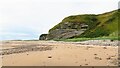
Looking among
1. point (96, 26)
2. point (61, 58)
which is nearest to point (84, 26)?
point (96, 26)

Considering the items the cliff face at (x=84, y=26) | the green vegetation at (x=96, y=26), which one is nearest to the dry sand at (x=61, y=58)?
the green vegetation at (x=96, y=26)

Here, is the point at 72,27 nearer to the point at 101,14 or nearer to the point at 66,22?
the point at 66,22

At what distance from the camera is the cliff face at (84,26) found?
466 ft

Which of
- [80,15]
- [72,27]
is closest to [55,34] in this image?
[72,27]

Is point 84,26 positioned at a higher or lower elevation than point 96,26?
higher

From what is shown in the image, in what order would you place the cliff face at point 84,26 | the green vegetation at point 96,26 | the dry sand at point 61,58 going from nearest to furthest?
the dry sand at point 61,58 < the green vegetation at point 96,26 < the cliff face at point 84,26

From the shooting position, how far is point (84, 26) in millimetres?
162375

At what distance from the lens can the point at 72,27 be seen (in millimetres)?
161750

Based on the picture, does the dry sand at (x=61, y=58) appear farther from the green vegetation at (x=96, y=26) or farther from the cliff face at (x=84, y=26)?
the cliff face at (x=84, y=26)

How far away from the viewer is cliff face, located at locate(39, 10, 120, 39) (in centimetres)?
14200

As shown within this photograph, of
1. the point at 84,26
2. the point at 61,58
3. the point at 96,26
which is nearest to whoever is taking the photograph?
the point at 61,58

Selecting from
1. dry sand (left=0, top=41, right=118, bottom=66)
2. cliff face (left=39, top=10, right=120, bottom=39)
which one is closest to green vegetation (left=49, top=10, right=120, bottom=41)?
cliff face (left=39, top=10, right=120, bottom=39)

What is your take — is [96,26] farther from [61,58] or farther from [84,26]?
[61,58]

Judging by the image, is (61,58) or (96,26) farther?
(96,26)
